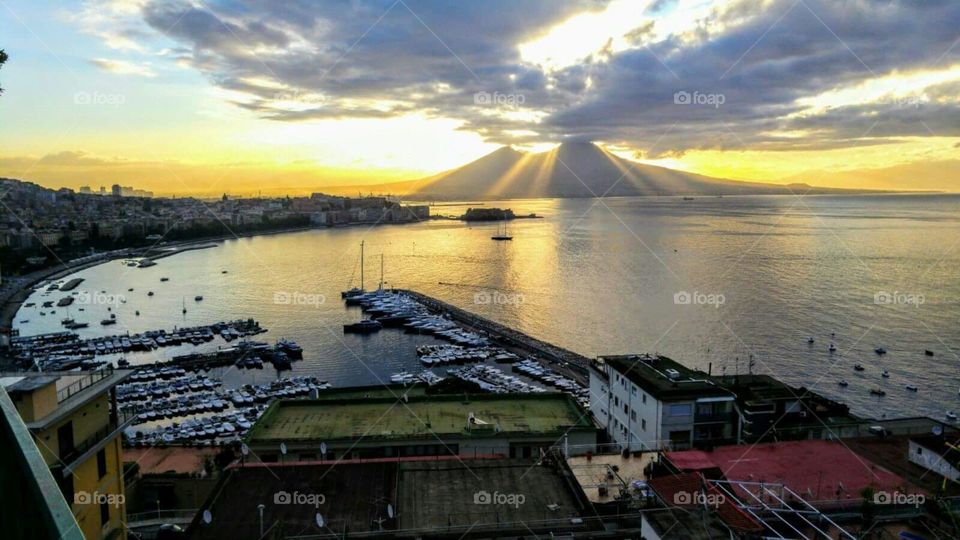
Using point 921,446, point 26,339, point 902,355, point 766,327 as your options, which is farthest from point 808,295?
point 26,339

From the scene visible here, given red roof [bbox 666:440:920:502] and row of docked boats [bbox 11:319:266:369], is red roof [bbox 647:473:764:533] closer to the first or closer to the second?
red roof [bbox 666:440:920:502]

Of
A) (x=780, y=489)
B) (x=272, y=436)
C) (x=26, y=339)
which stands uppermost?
(x=780, y=489)

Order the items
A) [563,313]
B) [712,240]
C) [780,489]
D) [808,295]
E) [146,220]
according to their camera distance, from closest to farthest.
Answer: [780,489]
[563,313]
[808,295]
[712,240]
[146,220]

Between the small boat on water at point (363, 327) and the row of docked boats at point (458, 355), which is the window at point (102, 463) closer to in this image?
the row of docked boats at point (458, 355)

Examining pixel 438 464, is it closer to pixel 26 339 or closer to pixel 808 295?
pixel 26 339

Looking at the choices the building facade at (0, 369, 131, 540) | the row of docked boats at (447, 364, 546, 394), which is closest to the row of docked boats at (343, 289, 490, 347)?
the row of docked boats at (447, 364, 546, 394)

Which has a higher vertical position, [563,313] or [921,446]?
[921,446]

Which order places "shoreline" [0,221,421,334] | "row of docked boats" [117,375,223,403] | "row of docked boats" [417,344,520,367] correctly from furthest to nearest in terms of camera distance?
"shoreline" [0,221,421,334] → "row of docked boats" [417,344,520,367] → "row of docked boats" [117,375,223,403]

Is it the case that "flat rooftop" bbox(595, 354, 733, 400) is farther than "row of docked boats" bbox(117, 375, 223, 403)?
No
